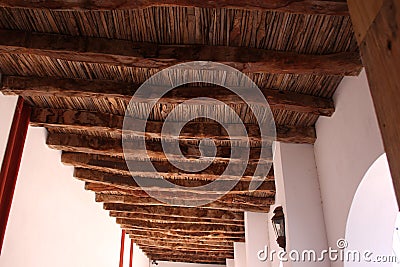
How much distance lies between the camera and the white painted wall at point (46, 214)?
2.93 m

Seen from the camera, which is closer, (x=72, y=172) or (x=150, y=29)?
(x=150, y=29)

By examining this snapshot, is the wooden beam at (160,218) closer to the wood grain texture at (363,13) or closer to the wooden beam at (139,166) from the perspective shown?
the wooden beam at (139,166)

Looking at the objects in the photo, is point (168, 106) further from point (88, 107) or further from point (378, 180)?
point (378, 180)

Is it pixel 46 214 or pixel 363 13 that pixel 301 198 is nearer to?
pixel 46 214

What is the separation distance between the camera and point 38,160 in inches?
134

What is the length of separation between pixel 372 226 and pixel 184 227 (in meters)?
3.77

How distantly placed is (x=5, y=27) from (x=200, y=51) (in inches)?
46.6

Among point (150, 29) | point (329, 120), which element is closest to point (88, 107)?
point (150, 29)

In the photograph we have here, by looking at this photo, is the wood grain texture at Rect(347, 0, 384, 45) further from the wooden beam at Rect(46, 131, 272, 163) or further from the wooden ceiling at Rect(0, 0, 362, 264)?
the wooden beam at Rect(46, 131, 272, 163)

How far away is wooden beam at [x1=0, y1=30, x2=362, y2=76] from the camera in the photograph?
7.35 feet

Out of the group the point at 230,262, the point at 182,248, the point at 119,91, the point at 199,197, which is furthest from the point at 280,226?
the point at 230,262

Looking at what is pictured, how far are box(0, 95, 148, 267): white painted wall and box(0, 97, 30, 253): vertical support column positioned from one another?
0.07m

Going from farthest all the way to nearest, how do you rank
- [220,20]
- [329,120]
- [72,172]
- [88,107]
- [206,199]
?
[206,199] < [72,172] < [88,107] < [329,120] < [220,20]

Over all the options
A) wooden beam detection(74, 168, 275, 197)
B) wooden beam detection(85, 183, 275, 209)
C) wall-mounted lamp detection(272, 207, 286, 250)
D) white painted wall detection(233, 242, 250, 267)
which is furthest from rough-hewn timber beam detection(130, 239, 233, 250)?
wall-mounted lamp detection(272, 207, 286, 250)
